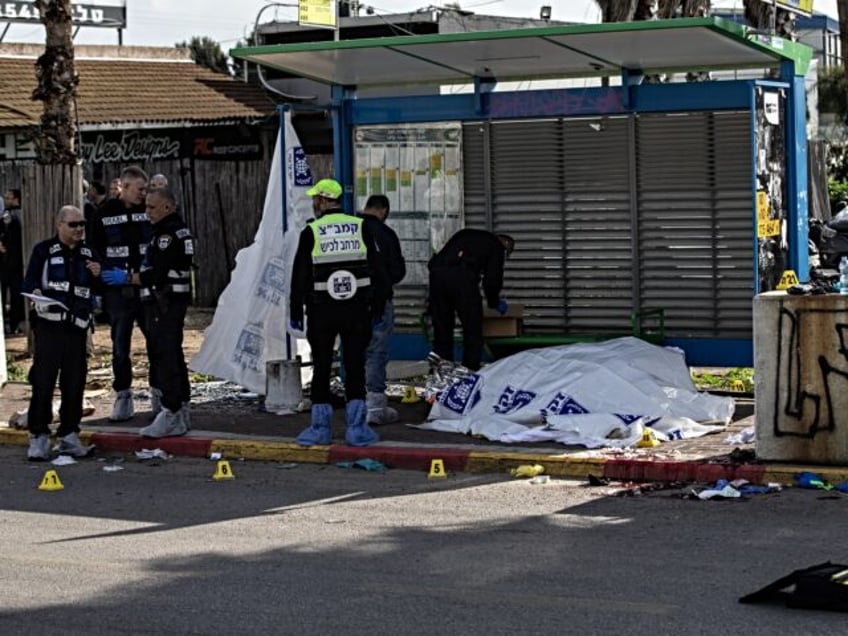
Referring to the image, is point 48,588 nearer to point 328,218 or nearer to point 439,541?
point 439,541

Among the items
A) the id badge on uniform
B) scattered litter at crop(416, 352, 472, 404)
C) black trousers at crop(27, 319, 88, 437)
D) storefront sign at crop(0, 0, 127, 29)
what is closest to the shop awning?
the id badge on uniform

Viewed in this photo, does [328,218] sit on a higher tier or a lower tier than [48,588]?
higher

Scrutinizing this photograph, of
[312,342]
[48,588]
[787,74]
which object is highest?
[787,74]

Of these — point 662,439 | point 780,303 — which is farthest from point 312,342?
point 780,303

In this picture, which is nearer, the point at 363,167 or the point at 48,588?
the point at 48,588

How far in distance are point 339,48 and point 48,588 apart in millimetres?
6662

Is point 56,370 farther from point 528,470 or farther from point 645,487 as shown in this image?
point 645,487

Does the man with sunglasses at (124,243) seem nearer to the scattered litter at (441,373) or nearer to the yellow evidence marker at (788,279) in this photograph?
the scattered litter at (441,373)

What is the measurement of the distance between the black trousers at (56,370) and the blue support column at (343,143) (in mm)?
3977

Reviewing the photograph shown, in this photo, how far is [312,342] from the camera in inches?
462

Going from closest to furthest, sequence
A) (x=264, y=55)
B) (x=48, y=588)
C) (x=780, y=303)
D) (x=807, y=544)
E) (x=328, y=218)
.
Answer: (x=48, y=588) → (x=807, y=544) → (x=780, y=303) → (x=328, y=218) → (x=264, y=55)

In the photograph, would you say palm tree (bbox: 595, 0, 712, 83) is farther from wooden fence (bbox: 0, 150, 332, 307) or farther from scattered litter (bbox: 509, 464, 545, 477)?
scattered litter (bbox: 509, 464, 545, 477)

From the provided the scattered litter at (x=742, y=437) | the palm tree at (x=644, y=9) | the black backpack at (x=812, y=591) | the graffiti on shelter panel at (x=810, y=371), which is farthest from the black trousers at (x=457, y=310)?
the black backpack at (x=812, y=591)

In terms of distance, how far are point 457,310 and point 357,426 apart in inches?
89.5
